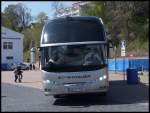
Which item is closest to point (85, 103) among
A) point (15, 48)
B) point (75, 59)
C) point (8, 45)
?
point (75, 59)

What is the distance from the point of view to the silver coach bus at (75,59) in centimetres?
1366

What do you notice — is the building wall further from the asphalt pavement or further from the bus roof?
the bus roof

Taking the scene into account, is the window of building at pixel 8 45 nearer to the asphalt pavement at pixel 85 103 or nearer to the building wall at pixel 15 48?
the building wall at pixel 15 48

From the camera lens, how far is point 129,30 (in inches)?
177

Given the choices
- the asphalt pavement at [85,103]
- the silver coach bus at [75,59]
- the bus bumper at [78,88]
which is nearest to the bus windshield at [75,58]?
the silver coach bus at [75,59]

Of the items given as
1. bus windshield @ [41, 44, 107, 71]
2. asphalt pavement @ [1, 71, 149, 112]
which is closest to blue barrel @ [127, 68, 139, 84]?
asphalt pavement @ [1, 71, 149, 112]

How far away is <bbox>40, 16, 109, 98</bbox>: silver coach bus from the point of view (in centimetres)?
1366

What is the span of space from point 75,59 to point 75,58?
1.6 inches

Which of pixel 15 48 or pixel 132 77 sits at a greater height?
pixel 15 48

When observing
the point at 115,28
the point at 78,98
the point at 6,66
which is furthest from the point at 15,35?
the point at 115,28

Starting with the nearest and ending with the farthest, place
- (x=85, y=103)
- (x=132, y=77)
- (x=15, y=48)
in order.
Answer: (x=85, y=103) < (x=132, y=77) < (x=15, y=48)

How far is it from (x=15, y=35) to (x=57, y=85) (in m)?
74.4

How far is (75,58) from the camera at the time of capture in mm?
13812

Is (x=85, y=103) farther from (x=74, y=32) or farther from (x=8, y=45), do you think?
(x=8, y=45)
